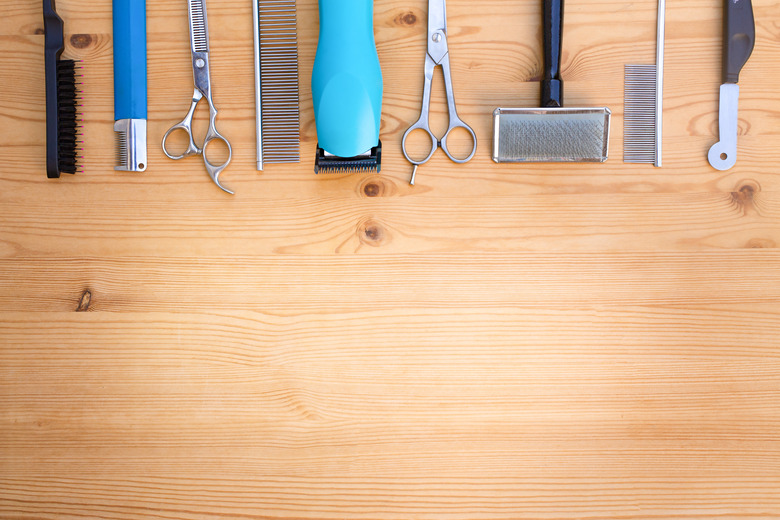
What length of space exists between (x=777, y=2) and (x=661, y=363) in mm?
654

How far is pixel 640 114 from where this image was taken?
0.85m

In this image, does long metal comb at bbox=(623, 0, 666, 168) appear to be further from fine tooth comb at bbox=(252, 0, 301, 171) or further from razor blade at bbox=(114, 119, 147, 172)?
razor blade at bbox=(114, 119, 147, 172)

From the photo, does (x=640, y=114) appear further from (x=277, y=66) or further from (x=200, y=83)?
(x=200, y=83)

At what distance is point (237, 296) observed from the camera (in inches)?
34.2

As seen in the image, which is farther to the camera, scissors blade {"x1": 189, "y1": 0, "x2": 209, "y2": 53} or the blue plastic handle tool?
scissors blade {"x1": 189, "y1": 0, "x2": 209, "y2": 53}

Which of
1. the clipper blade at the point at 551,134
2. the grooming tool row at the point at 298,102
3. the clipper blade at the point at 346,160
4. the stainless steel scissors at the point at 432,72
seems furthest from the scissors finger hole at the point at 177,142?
the clipper blade at the point at 551,134

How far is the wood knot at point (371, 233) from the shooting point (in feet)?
2.82

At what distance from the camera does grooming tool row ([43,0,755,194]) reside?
2.65ft

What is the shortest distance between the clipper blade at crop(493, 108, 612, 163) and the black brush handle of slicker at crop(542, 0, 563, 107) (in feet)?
0.11

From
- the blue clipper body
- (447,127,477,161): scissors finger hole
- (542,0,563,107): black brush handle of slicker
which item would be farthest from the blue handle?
(542,0,563,107): black brush handle of slicker

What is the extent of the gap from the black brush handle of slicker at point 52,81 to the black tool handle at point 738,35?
113 cm

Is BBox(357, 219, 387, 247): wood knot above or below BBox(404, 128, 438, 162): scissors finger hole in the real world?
below

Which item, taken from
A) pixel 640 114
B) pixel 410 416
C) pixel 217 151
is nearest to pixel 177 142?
pixel 217 151

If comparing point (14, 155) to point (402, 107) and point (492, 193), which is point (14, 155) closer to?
point (402, 107)
